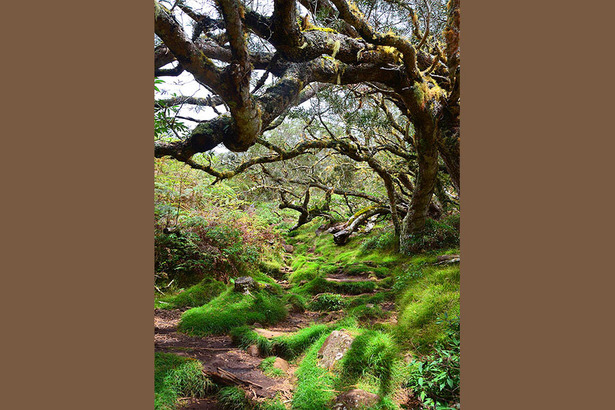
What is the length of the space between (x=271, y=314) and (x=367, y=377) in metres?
2.70

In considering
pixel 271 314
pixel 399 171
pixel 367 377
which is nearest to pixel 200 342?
pixel 271 314

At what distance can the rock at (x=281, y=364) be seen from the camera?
4.29m

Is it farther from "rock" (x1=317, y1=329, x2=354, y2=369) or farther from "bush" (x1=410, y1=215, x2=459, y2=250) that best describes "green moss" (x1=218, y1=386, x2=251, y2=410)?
"bush" (x1=410, y1=215, x2=459, y2=250)

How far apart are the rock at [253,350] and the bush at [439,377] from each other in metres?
2.14

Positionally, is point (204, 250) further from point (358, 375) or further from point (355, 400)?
point (355, 400)

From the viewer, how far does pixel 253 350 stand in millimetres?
4691

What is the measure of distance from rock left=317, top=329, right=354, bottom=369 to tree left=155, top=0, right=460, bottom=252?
273 cm

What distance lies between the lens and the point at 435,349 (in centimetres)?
362

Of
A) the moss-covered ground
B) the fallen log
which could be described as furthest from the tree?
the fallen log

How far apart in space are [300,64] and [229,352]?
4199 mm

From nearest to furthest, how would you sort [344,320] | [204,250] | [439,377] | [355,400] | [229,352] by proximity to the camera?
[439,377], [355,400], [229,352], [344,320], [204,250]

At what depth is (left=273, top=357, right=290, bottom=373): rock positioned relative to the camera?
4.29m

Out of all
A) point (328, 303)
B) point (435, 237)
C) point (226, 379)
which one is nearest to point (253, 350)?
point (226, 379)

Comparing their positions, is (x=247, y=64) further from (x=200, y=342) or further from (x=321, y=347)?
(x=200, y=342)
